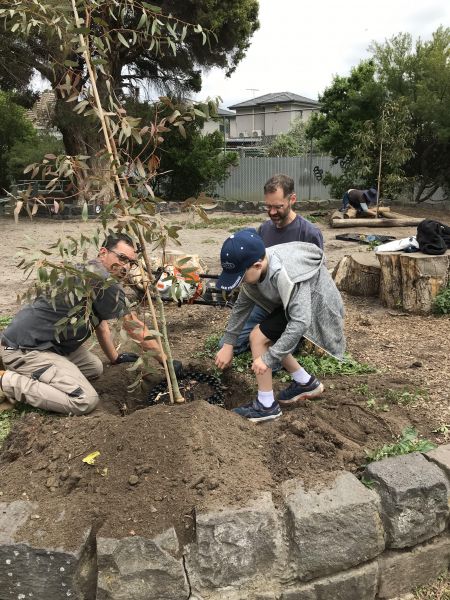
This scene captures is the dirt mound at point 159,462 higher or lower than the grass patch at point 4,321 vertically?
higher

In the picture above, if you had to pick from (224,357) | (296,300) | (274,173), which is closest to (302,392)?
(224,357)

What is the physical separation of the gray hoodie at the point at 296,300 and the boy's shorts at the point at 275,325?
0.18 ft

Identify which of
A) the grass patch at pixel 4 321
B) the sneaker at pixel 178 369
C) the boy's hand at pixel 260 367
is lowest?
the grass patch at pixel 4 321

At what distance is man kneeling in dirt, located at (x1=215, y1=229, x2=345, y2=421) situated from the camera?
277cm

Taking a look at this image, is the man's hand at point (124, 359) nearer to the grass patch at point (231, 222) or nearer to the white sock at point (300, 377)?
the white sock at point (300, 377)

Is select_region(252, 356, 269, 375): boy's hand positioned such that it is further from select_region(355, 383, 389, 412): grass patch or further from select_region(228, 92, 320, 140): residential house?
select_region(228, 92, 320, 140): residential house

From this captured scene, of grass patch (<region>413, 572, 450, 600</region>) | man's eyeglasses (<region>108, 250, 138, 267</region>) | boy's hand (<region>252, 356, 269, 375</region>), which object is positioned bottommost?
grass patch (<region>413, 572, 450, 600</region>)

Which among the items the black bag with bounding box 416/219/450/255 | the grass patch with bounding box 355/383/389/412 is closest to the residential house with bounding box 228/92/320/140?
the black bag with bounding box 416/219/450/255

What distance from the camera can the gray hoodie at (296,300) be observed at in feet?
9.21

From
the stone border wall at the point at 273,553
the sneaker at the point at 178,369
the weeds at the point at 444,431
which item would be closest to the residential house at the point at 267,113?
the sneaker at the point at 178,369

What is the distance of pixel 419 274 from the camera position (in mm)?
5160

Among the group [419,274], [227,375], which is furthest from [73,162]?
[419,274]

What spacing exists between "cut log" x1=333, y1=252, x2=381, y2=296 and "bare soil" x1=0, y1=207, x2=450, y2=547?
2.20m

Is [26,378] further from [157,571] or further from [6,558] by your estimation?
[157,571]
